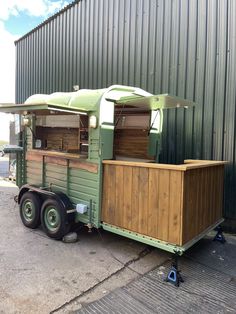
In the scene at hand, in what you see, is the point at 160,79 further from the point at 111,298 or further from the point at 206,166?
the point at 111,298

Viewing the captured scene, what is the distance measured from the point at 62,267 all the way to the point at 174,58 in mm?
4464

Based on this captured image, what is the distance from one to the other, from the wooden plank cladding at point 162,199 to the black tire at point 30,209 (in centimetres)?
140

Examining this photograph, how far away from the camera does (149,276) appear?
3.62 metres

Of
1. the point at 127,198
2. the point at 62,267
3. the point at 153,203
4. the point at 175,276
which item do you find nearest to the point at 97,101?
the point at 127,198

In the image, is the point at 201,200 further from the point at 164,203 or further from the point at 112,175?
the point at 112,175

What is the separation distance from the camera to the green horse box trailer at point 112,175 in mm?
3588

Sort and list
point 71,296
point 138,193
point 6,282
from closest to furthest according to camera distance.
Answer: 1. point 71,296
2. point 6,282
3. point 138,193

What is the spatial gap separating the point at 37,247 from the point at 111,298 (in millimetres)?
1693

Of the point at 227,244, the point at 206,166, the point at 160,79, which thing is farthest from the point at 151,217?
the point at 160,79

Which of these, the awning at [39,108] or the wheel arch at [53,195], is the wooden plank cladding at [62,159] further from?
the awning at [39,108]

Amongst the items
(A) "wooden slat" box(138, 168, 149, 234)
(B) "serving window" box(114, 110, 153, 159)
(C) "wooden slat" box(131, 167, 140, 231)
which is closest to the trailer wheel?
(C) "wooden slat" box(131, 167, 140, 231)

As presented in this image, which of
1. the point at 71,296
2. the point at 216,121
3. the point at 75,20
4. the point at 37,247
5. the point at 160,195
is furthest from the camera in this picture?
the point at 75,20

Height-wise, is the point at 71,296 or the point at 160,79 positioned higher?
the point at 160,79

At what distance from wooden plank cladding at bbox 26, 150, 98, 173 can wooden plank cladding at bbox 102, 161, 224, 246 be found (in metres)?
0.33
